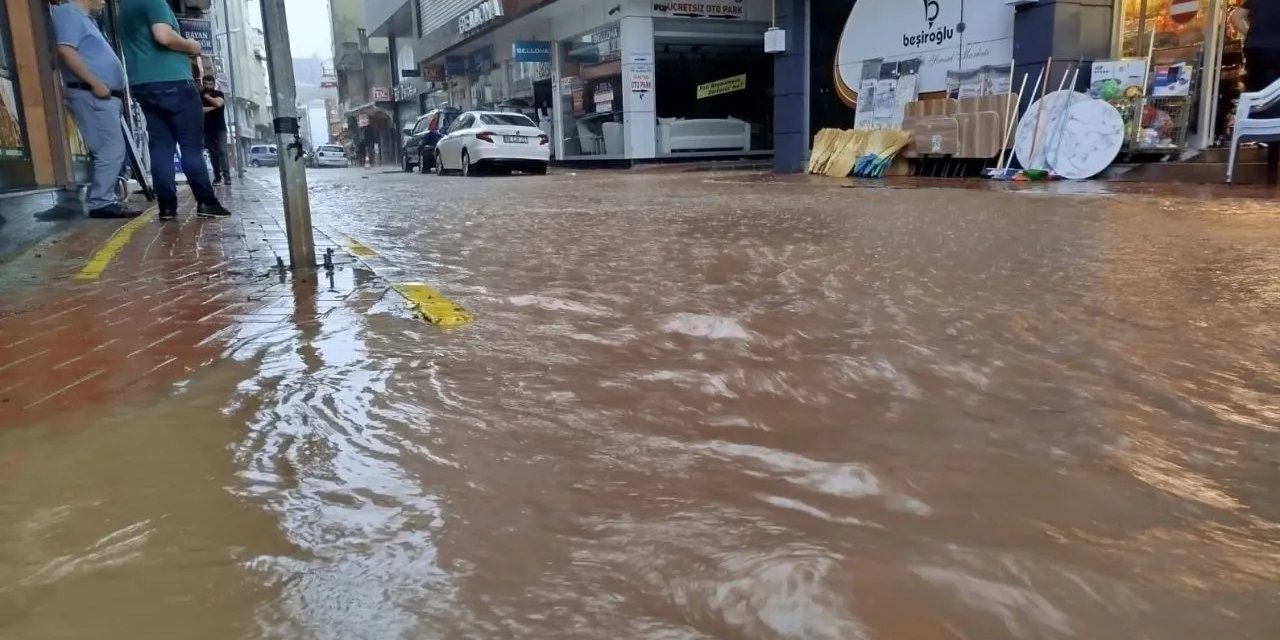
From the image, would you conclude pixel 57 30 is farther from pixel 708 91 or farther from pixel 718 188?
pixel 708 91

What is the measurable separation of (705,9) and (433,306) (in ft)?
62.2

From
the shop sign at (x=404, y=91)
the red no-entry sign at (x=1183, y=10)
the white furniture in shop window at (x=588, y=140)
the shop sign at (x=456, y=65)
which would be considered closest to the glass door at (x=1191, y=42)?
the red no-entry sign at (x=1183, y=10)

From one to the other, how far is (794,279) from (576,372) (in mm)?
1762

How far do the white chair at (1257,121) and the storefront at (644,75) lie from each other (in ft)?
46.0

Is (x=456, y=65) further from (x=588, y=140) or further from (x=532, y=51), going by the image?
(x=588, y=140)

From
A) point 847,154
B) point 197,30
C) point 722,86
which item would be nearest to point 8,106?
point 847,154

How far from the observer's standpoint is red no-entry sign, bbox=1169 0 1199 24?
33.7ft

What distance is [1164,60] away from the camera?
34.5 ft

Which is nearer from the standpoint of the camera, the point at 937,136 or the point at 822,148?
the point at 937,136

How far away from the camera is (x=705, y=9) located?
821 inches

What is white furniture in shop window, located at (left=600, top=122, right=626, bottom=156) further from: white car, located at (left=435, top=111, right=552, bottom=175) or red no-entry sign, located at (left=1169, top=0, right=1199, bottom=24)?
red no-entry sign, located at (left=1169, top=0, right=1199, bottom=24)

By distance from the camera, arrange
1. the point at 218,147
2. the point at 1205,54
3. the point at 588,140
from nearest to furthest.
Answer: the point at 1205,54 < the point at 218,147 < the point at 588,140

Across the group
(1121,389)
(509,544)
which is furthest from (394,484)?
(1121,389)

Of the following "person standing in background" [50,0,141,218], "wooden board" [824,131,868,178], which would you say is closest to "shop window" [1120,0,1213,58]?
"wooden board" [824,131,868,178]
